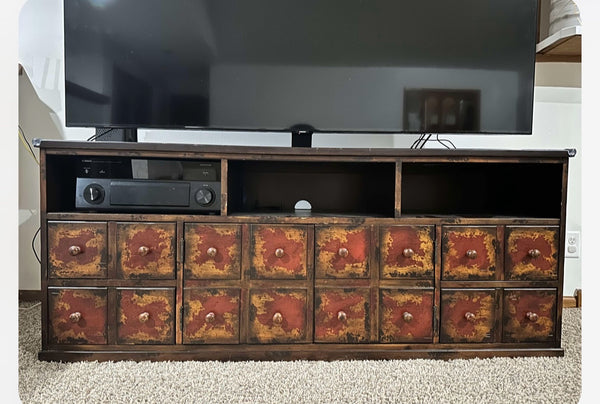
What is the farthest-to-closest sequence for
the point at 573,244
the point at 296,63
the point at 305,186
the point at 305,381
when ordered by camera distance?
1. the point at 573,244
2. the point at 305,186
3. the point at 296,63
4. the point at 305,381

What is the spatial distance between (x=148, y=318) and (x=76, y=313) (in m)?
0.21

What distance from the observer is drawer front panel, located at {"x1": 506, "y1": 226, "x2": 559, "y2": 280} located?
1.17 meters

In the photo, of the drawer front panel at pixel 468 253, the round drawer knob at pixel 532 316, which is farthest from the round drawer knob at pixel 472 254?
the round drawer knob at pixel 532 316

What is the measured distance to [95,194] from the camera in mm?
1140

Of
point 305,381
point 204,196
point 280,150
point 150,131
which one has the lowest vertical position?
point 305,381

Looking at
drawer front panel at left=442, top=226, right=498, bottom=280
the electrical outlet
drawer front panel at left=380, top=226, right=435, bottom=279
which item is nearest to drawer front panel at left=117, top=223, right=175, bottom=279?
drawer front panel at left=380, top=226, right=435, bottom=279

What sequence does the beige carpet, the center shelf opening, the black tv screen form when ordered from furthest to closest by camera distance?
the center shelf opening < the black tv screen < the beige carpet

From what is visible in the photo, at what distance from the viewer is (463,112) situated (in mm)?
1282

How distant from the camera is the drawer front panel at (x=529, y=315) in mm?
1171

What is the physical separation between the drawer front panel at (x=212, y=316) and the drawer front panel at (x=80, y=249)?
0.89 feet

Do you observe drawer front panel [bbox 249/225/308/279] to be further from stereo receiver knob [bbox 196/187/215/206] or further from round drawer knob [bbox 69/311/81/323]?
round drawer knob [bbox 69/311/81/323]

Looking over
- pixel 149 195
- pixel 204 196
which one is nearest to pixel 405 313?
pixel 204 196

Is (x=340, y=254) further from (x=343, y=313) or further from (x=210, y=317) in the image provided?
(x=210, y=317)

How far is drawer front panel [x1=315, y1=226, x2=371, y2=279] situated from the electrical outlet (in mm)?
1082
